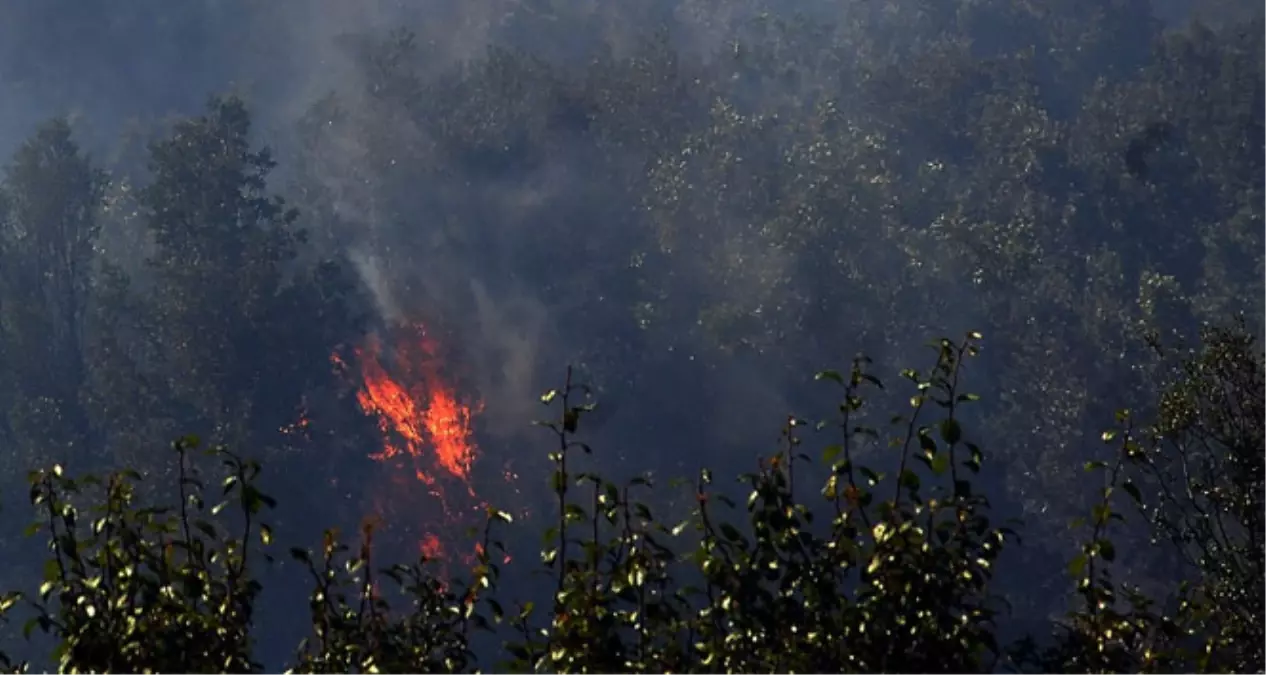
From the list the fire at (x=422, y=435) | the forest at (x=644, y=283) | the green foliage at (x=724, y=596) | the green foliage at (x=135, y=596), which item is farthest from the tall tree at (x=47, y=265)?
the green foliage at (x=724, y=596)

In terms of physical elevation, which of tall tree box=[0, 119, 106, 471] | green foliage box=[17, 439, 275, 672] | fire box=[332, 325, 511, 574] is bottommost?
green foliage box=[17, 439, 275, 672]

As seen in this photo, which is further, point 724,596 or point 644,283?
point 644,283

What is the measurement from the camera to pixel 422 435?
53.3 meters

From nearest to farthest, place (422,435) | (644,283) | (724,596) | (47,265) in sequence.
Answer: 1. (724,596)
2. (422,435)
3. (644,283)
4. (47,265)

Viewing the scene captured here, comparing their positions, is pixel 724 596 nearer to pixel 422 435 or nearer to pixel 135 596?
pixel 135 596

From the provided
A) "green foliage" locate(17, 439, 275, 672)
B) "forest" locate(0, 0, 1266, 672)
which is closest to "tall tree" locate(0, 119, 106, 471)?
"forest" locate(0, 0, 1266, 672)

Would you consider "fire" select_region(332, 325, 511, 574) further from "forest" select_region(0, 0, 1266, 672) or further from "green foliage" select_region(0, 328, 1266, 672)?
"green foliage" select_region(0, 328, 1266, 672)

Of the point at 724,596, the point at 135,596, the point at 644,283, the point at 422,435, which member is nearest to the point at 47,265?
the point at 422,435

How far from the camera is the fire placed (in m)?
51.6

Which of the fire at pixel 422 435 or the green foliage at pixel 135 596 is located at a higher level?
the fire at pixel 422 435

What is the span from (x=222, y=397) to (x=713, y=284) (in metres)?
20.4

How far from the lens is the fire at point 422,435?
51.6m

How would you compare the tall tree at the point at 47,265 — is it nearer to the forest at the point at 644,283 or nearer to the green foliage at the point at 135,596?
the forest at the point at 644,283

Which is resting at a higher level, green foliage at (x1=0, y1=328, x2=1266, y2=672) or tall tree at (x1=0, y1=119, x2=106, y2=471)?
tall tree at (x1=0, y1=119, x2=106, y2=471)
